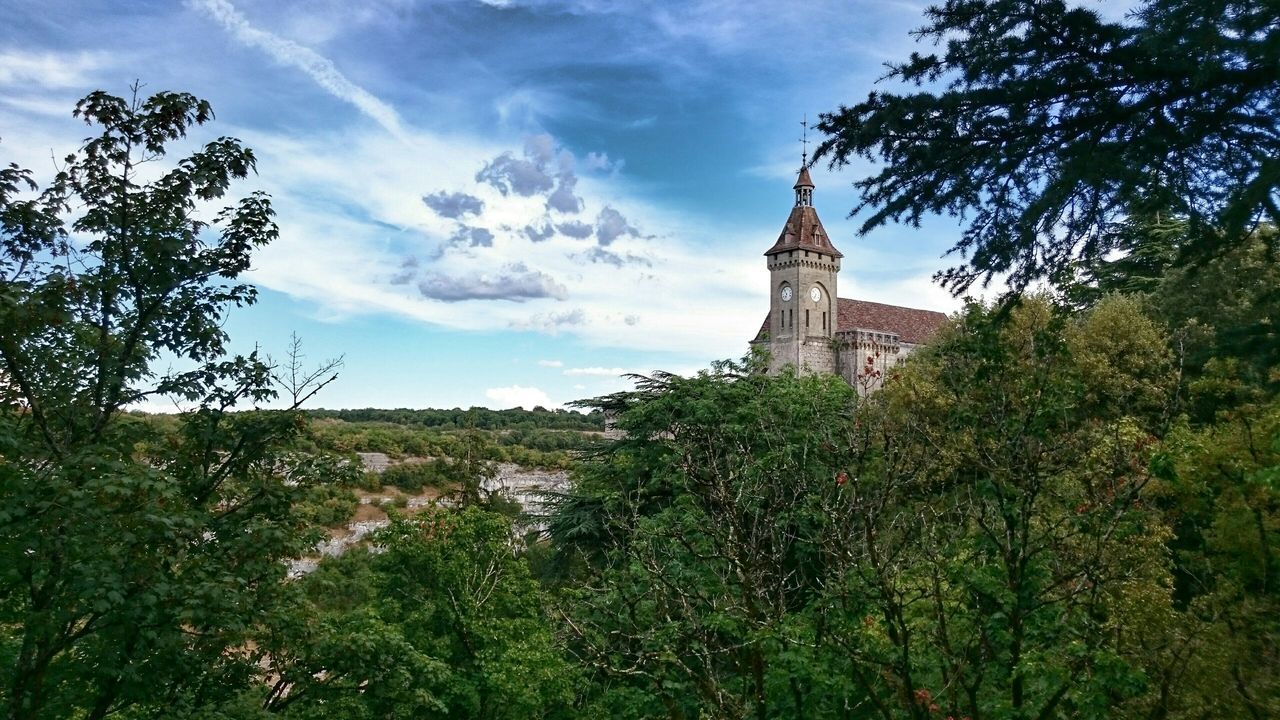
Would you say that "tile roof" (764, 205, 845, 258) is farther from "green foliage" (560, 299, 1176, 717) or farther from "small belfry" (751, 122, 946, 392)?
"green foliage" (560, 299, 1176, 717)

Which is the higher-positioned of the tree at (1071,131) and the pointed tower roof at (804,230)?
the pointed tower roof at (804,230)

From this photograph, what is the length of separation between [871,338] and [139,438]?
180 feet

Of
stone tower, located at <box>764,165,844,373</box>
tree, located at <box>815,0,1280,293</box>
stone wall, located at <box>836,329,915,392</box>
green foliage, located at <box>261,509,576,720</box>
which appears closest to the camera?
tree, located at <box>815,0,1280,293</box>

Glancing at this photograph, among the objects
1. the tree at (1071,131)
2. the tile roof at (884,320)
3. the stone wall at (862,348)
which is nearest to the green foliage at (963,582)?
the tree at (1071,131)

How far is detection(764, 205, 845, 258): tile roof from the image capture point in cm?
6041

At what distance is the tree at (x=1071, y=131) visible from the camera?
665 cm

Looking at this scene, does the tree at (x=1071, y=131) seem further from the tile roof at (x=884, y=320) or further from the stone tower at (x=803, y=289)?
the tile roof at (x=884, y=320)

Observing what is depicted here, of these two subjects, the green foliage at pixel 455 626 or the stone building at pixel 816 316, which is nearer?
the green foliage at pixel 455 626

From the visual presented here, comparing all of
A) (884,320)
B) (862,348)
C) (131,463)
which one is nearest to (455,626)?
(131,463)

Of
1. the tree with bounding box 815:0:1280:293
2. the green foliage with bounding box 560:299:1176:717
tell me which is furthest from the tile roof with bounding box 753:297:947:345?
the tree with bounding box 815:0:1280:293

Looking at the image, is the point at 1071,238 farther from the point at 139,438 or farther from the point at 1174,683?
the point at 139,438

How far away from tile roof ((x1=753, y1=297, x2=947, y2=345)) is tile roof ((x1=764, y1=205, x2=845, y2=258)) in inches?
159

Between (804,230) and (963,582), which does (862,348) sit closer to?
(804,230)

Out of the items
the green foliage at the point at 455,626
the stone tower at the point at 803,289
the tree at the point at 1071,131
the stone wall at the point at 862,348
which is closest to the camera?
the tree at the point at 1071,131
